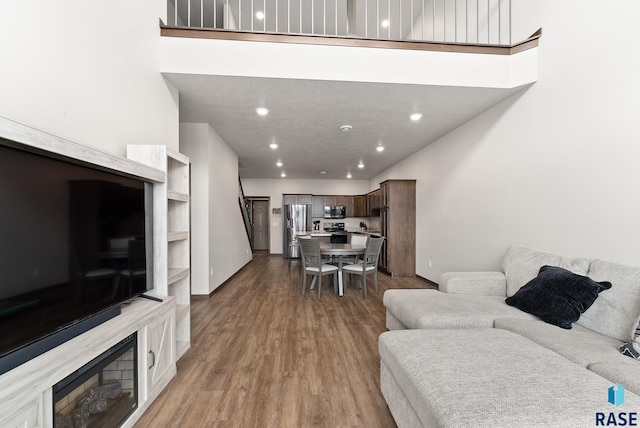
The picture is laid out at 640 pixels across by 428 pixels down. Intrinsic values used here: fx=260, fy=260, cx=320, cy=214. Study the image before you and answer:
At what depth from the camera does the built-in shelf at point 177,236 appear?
204 cm

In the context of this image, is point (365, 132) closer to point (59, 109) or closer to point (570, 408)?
point (59, 109)

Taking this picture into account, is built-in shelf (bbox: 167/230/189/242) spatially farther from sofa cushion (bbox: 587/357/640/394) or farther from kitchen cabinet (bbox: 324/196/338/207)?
kitchen cabinet (bbox: 324/196/338/207)

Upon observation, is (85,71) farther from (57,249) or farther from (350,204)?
(350,204)

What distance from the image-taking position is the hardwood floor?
1.59m

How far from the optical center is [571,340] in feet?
5.16

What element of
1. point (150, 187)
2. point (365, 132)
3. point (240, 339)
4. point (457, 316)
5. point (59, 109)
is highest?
point (365, 132)

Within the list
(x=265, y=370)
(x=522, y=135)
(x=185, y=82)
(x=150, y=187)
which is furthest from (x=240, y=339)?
(x=522, y=135)

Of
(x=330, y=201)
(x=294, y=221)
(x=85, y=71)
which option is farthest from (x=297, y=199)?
(x=85, y=71)

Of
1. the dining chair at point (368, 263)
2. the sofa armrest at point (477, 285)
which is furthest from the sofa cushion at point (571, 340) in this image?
the dining chair at point (368, 263)

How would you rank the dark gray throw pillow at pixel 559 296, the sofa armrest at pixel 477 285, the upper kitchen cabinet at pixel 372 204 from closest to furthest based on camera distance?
the dark gray throw pillow at pixel 559 296, the sofa armrest at pixel 477 285, the upper kitchen cabinet at pixel 372 204

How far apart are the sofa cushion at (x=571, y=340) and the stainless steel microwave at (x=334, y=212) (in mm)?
7094

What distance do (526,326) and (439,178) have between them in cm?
311

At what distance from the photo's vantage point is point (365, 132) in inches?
165

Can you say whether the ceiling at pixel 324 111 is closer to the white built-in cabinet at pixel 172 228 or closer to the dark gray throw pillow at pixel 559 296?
the white built-in cabinet at pixel 172 228
